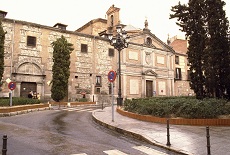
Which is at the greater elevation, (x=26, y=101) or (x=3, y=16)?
(x=3, y=16)

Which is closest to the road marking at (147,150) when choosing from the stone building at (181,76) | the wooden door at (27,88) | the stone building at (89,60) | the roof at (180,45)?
the stone building at (89,60)

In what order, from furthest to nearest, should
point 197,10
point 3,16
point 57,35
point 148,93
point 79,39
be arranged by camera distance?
point 148,93 < point 79,39 < point 57,35 < point 3,16 < point 197,10

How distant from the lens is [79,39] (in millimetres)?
28641

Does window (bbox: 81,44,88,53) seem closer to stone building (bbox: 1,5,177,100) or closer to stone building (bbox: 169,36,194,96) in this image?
stone building (bbox: 1,5,177,100)

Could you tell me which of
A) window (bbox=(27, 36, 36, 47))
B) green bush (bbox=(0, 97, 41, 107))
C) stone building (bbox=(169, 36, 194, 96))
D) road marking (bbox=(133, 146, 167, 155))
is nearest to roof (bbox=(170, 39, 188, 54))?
stone building (bbox=(169, 36, 194, 96))

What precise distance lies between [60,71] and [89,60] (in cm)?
703

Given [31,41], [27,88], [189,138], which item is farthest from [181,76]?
[189,138]

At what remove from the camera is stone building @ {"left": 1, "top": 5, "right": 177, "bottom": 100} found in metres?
23.7

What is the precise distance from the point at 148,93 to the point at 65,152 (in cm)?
2958

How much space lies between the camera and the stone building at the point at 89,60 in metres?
23.7

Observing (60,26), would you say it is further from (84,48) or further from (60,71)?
(60,71)

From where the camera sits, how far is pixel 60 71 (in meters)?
22.7

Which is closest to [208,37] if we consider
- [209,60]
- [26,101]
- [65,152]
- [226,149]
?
[209,60]

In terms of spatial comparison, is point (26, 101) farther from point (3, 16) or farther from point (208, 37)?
point (208, 37)
